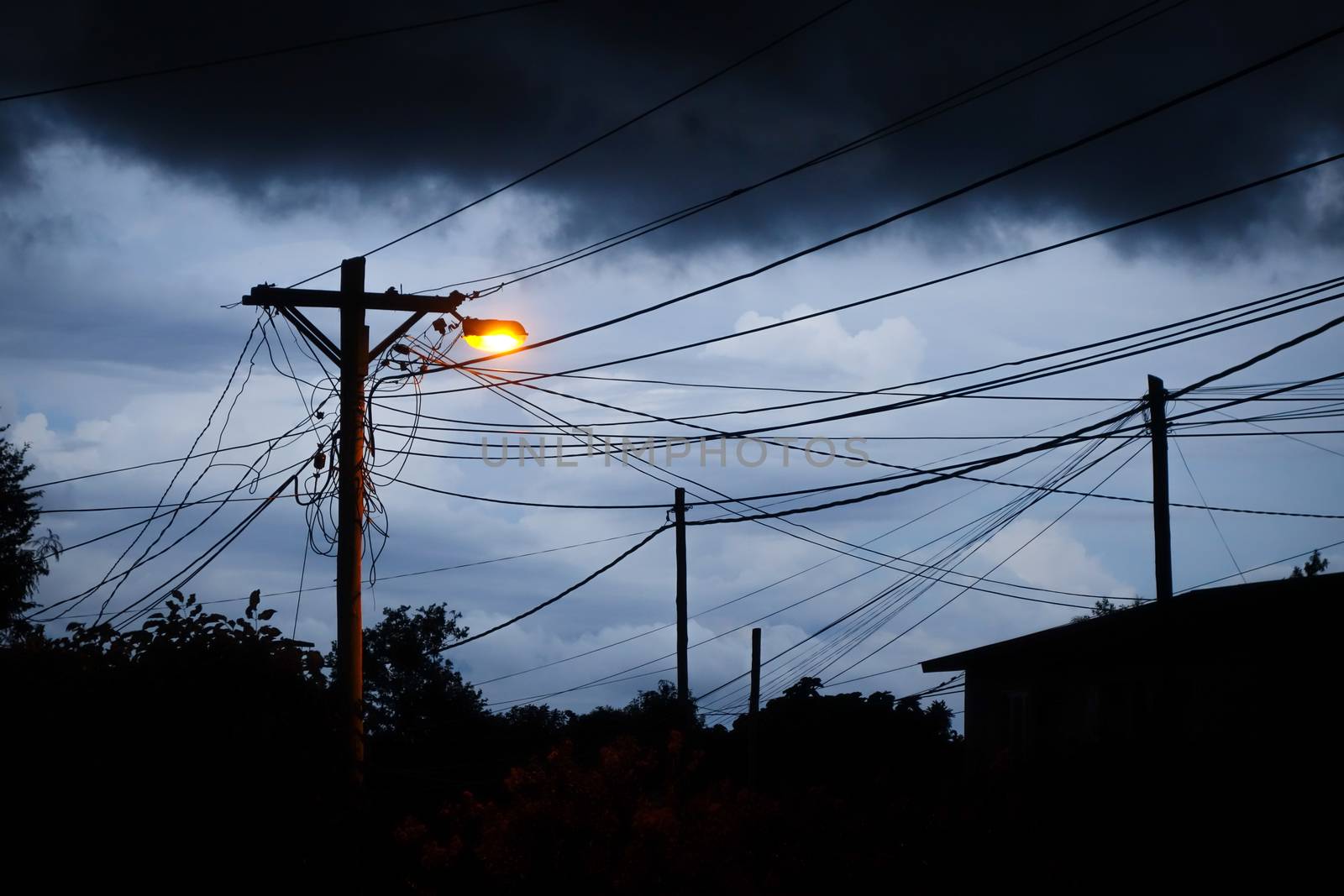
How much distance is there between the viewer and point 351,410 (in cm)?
1298

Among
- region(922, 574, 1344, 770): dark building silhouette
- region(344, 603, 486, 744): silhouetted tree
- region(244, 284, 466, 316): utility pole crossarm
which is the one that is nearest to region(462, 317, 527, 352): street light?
region(244, 284, 466, 316): utility pole crossarm

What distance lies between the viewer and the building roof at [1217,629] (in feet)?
59.4

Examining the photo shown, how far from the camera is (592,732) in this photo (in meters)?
43.8

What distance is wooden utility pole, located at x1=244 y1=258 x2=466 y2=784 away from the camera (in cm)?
1248

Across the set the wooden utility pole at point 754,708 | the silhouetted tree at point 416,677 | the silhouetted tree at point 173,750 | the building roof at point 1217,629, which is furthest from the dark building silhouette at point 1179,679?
the silhouetted tree at point 416,677

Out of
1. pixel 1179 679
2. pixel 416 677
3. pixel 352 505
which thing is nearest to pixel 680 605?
pixel 1179 679

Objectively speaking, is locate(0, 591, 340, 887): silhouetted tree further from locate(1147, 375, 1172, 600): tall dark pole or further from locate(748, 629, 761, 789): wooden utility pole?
locate(748, 629, 761, 789): wooden utility pole

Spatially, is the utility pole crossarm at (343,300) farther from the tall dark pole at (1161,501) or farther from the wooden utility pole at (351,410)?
the tall dark pole at (1161,501)

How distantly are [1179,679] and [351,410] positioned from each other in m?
14.6

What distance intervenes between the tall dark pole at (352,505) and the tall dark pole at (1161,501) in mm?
10924

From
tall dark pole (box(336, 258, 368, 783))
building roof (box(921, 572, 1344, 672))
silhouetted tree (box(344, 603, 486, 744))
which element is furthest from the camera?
silhouetted tree (box(344, 603, 486, 744))

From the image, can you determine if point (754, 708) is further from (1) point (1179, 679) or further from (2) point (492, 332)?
(2) point (492, 332)

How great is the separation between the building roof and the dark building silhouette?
0.02 meters

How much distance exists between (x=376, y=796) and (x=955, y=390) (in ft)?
26.7
